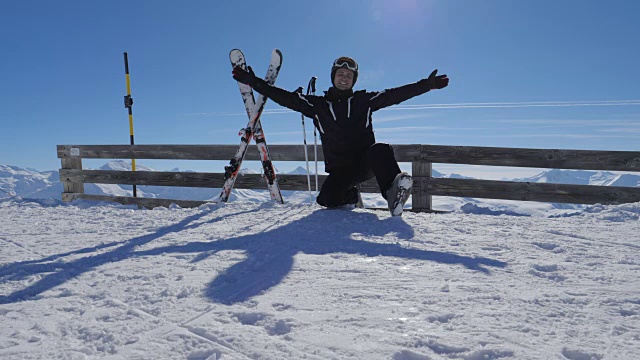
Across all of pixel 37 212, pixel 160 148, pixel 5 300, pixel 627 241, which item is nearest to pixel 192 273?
pixel 5 300

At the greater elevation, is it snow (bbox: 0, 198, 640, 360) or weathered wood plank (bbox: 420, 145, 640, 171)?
weathered wood plank (bbox: 420, 145, 640, 171)

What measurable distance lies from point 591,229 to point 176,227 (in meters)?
3.77

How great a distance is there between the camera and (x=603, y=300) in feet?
5.77

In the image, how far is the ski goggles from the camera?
14.4 feet

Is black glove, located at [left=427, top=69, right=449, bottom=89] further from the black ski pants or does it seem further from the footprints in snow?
the footprints in snow

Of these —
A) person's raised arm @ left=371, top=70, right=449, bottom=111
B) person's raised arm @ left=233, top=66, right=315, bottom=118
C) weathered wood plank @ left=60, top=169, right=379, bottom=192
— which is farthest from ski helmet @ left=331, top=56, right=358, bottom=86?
weathered wood plank @ left=60, top=169, right=379, bottom=192

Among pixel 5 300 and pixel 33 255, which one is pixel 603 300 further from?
pixel 33 255

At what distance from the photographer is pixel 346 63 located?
439 centimetres

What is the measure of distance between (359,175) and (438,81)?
135cm

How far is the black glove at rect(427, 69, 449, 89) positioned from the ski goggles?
2.74 ft

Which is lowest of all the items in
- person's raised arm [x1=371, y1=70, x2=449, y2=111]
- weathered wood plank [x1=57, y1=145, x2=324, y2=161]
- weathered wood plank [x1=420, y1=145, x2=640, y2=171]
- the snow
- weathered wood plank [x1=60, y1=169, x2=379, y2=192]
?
the snow

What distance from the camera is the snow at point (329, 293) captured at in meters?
1.40

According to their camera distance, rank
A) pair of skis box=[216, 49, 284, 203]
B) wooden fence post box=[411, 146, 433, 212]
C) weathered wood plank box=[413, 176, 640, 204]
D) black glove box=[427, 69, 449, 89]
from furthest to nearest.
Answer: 1. wooden fence post box=[411, 146, 433, 212]
2. pair of skis box=[216, 49, 284, 203]
3. weathered wood plank box=[413, 176, 640, 204]
4. black glove box=[427, 69, 449, 89]

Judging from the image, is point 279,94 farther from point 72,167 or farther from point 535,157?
point 72,167
